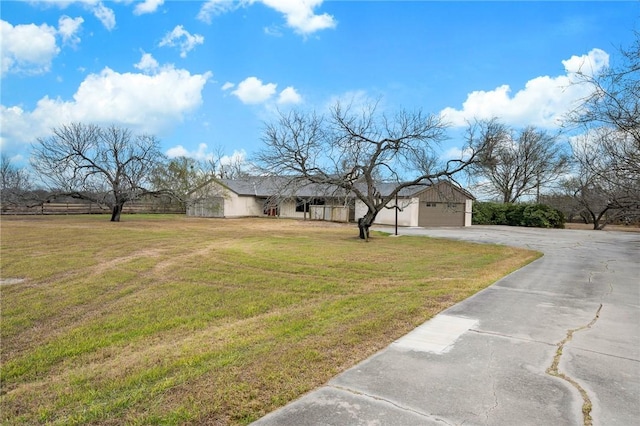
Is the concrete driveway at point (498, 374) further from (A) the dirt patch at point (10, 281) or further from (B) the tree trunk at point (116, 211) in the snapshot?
(B) the tree trunk at point (116, 211)

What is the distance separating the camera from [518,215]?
113 ft

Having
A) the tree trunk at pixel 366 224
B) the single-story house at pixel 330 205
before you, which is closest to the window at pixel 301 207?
the single-story house at pixel 330 205

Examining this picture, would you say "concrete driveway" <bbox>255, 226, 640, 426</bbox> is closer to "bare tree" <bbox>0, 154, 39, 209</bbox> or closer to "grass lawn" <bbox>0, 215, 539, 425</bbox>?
"grass lawn" <bbox>0, 215, 539, 425</bbox>

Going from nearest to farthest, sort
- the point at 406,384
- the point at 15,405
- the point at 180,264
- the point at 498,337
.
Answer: the point at 406,384, the point at 15,405, the point at 498,337, the point at 180,264

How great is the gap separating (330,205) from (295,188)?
647 inches

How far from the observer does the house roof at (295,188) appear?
17561 millimetres

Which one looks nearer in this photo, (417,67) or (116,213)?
(417,67)

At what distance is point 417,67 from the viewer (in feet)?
47.7

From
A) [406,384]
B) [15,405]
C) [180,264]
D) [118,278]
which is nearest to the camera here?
[406,384]

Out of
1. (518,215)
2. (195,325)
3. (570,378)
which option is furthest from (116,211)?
(518,215)

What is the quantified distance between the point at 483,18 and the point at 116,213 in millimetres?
28596

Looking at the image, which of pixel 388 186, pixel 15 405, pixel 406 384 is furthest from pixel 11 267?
pixel 388 186

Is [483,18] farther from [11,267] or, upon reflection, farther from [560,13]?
[11,267]

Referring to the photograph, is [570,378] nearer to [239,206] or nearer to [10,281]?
[10,281]
